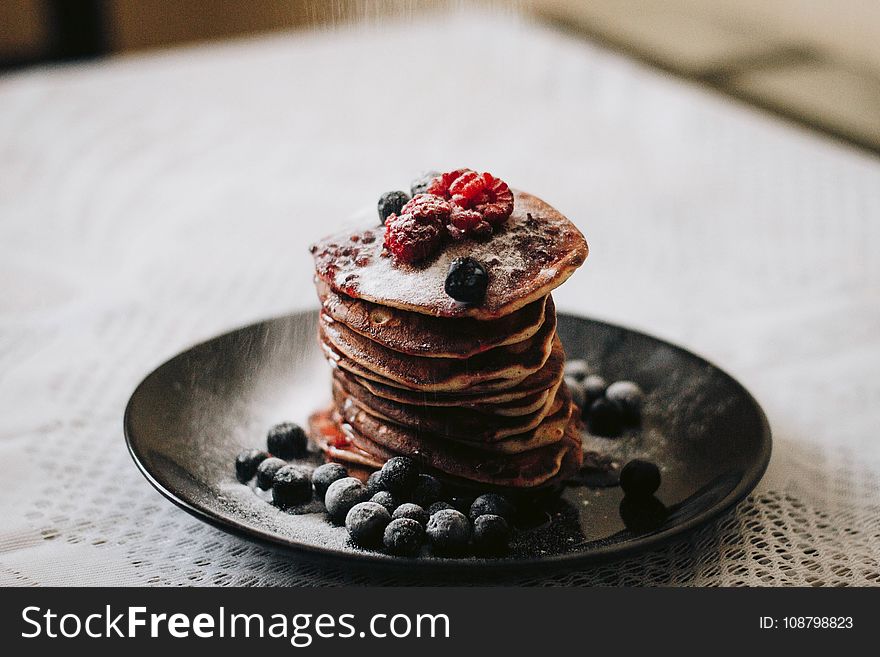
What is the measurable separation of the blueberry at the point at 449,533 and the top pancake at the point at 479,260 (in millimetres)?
248

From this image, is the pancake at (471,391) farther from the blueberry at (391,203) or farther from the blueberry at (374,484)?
the blueberry at (391,203)

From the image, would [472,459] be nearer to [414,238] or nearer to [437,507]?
[437,507]

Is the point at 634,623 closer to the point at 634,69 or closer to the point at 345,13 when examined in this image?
the point at 634,69

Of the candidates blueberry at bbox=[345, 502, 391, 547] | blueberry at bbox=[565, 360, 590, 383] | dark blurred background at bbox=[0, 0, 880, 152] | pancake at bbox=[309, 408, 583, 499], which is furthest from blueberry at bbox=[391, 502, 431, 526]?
dark blurred background at bbox=[0, 0, 880, 152]

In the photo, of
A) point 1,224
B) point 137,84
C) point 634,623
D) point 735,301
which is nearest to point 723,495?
point 634,623

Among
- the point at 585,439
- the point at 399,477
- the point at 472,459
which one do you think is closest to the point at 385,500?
the point at 399,477

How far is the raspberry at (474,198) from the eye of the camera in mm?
1393

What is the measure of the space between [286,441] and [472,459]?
0.90 ft

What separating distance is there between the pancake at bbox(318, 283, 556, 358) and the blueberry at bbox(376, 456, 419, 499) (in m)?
0.14

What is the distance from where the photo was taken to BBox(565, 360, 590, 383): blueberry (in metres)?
1.72

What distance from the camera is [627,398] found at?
161cm

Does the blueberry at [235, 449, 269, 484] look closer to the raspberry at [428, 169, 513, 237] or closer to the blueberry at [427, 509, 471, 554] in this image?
the blueberry at [427, 509, 471, 554]

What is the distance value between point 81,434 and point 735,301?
4.35ft

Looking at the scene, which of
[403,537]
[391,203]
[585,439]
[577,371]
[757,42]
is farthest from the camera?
[757,42]
